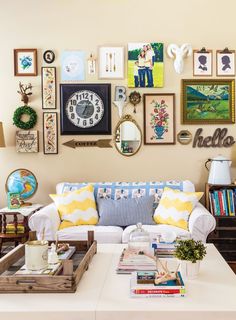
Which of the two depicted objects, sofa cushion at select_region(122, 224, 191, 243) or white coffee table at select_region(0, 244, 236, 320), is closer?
white coffee table at select_region(0, 244, 236, 320)

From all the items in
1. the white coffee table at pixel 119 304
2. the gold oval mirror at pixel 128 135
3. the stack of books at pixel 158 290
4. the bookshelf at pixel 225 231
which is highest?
the gold oval mirror at pixel 128 135

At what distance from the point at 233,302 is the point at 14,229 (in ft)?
9.13

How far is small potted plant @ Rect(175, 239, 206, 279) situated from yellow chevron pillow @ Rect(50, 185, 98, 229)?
203 cm

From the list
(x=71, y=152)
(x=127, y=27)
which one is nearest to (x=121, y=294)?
(x=71, y=152)

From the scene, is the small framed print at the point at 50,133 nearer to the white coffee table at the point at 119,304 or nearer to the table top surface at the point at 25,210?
the table top surface at the point at 25,210

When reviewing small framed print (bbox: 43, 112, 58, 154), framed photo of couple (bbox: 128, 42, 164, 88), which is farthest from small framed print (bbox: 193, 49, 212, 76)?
small framed print (bbox: 43, 112, 58, 154)

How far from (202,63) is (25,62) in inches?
77.1

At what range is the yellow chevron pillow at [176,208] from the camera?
399cm

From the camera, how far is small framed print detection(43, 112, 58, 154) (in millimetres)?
4773

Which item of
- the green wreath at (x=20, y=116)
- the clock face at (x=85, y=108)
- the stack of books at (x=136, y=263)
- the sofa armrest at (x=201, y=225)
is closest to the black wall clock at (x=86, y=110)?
the clock face at (x=85, y=108)

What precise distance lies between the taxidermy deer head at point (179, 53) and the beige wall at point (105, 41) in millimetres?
71

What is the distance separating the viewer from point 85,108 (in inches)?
188

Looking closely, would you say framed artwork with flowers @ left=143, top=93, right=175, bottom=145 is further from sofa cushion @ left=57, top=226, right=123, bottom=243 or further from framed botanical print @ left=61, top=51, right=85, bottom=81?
sofa cushion @ left=57, top=226, right=123, bottom=243

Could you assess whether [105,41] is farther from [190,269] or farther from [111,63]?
→ [190,269]
